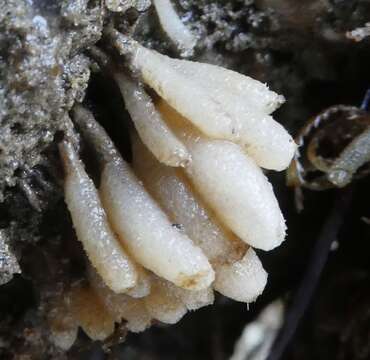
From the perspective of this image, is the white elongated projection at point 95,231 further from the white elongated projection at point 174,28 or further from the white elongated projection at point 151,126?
the white elongated projection at point 174,28

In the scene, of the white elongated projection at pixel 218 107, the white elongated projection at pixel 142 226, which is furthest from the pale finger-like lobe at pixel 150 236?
the white elongated projection at pixel 218 107

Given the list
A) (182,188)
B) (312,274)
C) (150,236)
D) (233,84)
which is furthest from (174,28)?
(312,274)

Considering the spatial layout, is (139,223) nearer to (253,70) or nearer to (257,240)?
(257,240)

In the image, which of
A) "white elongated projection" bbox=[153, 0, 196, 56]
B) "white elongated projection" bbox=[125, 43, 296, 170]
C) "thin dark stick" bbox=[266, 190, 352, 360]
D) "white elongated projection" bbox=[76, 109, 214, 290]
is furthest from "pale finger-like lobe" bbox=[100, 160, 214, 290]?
"thin dark stick" bbox=[266, 190, 352, 360]

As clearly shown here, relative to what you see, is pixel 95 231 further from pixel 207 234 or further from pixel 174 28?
pixel 174 28

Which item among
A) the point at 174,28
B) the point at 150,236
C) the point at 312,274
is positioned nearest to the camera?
the point at 150,236
